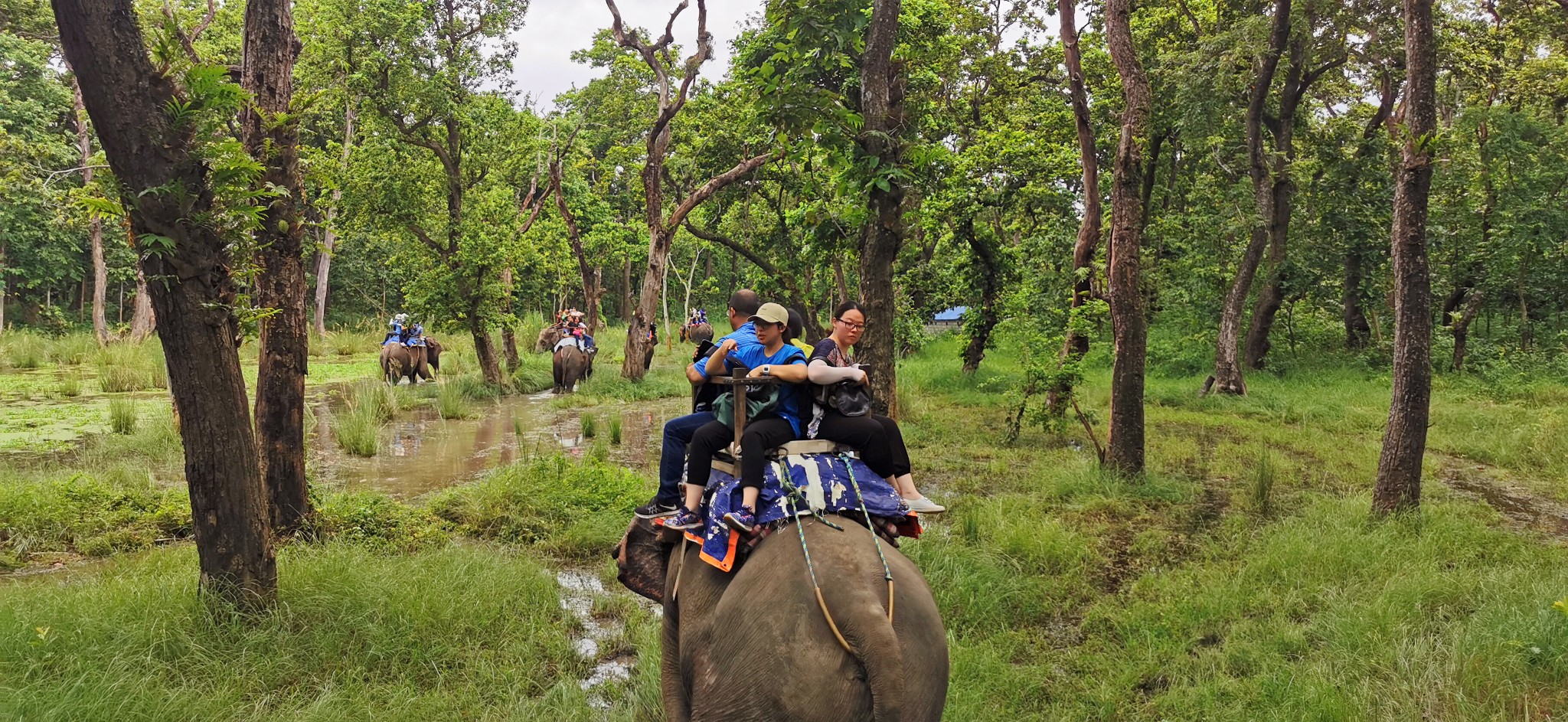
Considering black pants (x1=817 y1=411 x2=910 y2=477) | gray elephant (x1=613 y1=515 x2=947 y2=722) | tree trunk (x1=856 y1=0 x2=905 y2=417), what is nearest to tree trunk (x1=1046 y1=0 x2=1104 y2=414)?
tree trunk (x1=856 y1=0 x2=905 y2=417)

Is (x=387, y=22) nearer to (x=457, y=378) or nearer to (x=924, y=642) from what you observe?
(x=457, y=378)

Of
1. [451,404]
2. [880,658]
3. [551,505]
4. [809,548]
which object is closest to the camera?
[880,658]

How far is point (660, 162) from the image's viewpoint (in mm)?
16734

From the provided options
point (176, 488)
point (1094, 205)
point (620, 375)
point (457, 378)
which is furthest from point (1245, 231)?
point (176, 488)

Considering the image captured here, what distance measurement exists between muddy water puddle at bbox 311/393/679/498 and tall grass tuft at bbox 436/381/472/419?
0.32ft

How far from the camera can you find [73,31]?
3625mm

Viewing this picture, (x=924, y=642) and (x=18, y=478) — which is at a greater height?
(x=924, y=642)

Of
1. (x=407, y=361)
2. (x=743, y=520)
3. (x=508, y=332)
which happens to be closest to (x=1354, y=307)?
(x=508, y=332)

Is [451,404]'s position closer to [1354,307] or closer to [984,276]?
[984,276]

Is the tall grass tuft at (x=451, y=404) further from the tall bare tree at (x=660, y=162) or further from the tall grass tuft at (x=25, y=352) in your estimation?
the tall grass tuft at (x=25, y=352)

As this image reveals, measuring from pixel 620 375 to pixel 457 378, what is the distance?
10.9 ft

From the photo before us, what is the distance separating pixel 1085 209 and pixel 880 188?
15.2 feet

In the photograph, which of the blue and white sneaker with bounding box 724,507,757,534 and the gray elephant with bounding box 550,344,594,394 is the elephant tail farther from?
the gray elephant with bounding box 550,344,594,394

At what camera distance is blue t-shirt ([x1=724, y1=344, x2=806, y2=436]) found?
3.44 metres
